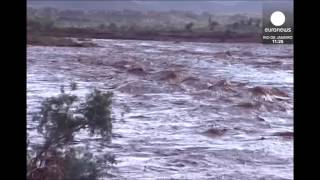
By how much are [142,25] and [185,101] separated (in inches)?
35.4

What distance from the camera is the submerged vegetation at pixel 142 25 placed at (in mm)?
5469

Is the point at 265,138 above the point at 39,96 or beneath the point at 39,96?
beneath

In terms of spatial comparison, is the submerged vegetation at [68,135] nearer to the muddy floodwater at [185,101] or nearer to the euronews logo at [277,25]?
the muddy floodwater at [185,101]

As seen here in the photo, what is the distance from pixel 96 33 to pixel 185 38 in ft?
3.19

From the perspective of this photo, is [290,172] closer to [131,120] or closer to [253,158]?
[253,158]

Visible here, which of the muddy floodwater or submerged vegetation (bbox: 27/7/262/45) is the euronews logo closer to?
the muddy floodwater

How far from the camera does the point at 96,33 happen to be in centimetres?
611

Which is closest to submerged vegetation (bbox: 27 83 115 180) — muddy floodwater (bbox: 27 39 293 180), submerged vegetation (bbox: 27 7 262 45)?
muddy floodwater (bbox: 27 39 293 180)

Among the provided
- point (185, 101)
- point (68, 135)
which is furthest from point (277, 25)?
point (68, 135)

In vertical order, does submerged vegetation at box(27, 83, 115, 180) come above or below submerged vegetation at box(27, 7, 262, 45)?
below

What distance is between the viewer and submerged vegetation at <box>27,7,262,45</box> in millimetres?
5469

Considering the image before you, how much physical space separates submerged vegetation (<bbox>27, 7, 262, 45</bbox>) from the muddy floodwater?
0.46 ft
